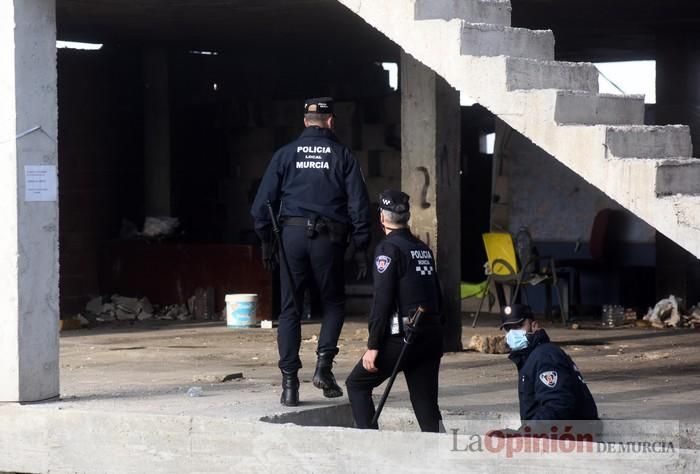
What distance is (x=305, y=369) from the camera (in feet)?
35.7

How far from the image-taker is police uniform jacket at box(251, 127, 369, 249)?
8.23 m

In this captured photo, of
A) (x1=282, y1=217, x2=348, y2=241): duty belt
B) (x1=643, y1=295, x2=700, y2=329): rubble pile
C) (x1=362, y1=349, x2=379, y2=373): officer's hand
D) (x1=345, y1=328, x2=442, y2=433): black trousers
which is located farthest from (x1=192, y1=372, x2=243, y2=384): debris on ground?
(x1=643, y1=295, x2=700, y2=329): rubble pile

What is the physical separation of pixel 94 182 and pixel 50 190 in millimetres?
9151

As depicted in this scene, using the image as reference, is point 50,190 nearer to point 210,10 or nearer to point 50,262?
point 50,262

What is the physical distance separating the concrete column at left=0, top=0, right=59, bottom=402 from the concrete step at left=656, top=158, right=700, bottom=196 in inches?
157

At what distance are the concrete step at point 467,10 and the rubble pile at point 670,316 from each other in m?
7.79

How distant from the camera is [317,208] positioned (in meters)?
8.21

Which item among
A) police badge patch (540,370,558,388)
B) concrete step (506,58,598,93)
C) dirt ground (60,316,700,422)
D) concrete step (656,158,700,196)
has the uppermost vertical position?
concrete step (506,58,598,93)

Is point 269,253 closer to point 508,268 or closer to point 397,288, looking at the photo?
point 397,288

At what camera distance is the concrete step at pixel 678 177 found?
22.2 feet

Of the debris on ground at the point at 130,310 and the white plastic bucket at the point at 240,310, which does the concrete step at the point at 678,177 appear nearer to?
the white plastic bucket at the point at 240,310

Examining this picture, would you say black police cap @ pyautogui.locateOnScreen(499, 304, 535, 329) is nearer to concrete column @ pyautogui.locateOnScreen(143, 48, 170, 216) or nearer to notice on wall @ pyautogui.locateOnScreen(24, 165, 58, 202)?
notice on wall @ pyautogui.locateOnScreen(24, 165, 58, 202)

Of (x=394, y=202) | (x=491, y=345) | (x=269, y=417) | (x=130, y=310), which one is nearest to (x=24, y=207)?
(x=269, y=417)

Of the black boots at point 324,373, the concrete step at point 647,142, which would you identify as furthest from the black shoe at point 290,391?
the concrete step at point 647,142
